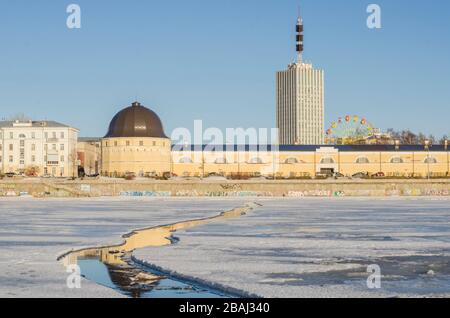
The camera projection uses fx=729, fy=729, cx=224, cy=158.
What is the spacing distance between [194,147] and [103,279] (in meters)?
82.7

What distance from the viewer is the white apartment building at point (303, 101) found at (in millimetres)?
194500

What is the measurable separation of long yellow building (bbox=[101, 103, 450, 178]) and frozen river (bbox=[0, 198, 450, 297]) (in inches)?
2605

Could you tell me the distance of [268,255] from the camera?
636 inches

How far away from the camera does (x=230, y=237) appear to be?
20.8 metres

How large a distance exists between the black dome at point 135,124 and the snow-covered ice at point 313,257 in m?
70.9

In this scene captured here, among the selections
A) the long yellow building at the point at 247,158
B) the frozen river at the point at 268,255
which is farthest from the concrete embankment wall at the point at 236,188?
the frozen river at the point at 268,255

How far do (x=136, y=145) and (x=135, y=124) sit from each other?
2773 mm

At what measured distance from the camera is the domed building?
94.6 metres

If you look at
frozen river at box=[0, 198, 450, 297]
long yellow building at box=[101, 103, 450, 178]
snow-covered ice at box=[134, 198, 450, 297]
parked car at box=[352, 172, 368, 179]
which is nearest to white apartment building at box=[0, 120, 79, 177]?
long yellow building at box=[101, 103, 450, 178]

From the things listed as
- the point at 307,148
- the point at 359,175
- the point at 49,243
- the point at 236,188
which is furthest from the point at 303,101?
the point at 49,243

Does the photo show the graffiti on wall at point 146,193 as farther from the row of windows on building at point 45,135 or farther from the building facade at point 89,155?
the building facade at point 89,155

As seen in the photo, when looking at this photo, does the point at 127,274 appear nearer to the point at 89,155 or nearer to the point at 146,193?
the point at 146,193
